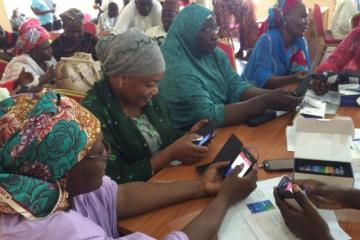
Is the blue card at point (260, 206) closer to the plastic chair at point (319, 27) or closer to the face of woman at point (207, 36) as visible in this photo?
the face of woman at point (207, 36)

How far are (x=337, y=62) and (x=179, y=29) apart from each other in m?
1.24

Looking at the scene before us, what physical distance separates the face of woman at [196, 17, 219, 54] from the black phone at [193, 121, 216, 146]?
498 mm

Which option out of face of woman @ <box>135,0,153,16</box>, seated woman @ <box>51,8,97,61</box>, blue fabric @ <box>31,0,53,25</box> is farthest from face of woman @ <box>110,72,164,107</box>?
blue fabric @ <box>31,0,53,25</box>

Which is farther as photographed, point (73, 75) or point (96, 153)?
point (73, 75)

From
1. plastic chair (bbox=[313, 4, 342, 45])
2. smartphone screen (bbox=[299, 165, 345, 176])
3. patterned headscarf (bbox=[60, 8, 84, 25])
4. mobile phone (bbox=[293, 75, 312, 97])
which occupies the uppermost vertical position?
patterned headscarf (bbox=[60, 8, 84, 25])

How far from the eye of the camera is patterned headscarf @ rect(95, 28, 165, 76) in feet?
4.78

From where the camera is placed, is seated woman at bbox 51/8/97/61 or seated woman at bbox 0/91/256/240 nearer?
seated woman at bbox 0/91/256/240

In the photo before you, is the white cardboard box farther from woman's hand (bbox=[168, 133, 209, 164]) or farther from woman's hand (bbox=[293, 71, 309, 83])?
woman's hand (bbox=[293, 71, 309, 83])

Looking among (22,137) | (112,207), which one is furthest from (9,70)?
(22,137)

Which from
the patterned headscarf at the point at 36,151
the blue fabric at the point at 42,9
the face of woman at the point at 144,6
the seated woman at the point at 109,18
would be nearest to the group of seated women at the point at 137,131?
the patterned headscarf at the point at 36,151

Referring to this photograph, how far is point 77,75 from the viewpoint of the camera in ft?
7.28

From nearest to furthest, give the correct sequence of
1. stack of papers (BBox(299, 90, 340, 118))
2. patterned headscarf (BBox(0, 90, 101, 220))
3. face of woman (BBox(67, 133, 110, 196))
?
patterned headscarf (BBox(0, 90, 101, 220)) → face of woman (BBox(67, 133, 110, 196)) → stack of papers (BBox(299, 90, 340, 118))

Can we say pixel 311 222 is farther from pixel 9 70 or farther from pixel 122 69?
pixel 9 70

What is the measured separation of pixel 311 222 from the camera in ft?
3.13
